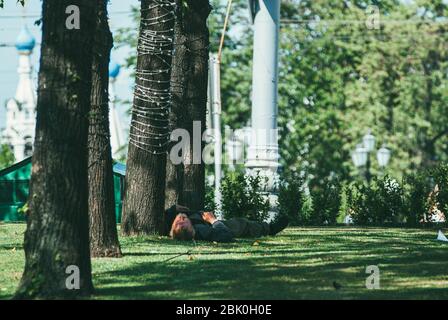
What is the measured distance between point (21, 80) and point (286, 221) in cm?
9561

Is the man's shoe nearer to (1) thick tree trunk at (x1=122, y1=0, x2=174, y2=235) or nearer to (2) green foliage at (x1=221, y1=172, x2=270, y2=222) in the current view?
(1) thick tree trunk at (x1=122, y1=0, x2=174, y2=235)

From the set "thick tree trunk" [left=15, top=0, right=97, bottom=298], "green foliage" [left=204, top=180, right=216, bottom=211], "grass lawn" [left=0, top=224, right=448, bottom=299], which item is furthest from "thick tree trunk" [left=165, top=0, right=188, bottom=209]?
"thick tree trunk" [left=15, top=0, right=97, bottom=298]

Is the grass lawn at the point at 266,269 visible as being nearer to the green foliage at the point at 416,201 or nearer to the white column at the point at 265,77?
the white column at the point at 265,77

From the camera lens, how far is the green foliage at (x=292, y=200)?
105 feet

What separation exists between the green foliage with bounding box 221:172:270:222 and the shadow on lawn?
265 inches

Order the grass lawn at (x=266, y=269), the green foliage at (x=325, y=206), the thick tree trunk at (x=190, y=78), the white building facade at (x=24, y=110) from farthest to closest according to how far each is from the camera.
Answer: the white building facade at (x=24, y=110) < the green foliage at (x=325, y=206) < the thick tree trunk at (x=190, y=78) < the grass lawn at (x=266, y=269)

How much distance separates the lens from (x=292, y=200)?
32250 mm

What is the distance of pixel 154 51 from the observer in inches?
896

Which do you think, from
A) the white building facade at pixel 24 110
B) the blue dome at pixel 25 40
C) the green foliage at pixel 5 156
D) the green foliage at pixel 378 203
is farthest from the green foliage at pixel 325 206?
the blue dome at pixel 25 40

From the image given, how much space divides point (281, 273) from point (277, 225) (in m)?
8.69

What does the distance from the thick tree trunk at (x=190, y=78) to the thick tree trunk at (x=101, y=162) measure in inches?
232

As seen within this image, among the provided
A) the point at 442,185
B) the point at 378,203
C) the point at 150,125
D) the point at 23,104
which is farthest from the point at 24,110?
the point at 150,125
